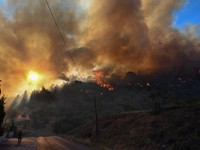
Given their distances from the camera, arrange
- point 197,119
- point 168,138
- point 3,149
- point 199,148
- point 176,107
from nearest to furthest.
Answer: point 199,148
point 3,149
point 168,138
point 197,119
point 176,107

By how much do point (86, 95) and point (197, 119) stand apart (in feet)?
593

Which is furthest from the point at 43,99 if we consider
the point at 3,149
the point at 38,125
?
the point at 3,149

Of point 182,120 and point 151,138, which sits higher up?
point 182,120

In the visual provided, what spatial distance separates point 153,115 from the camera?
77.9 ft

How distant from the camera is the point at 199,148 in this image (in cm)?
1178

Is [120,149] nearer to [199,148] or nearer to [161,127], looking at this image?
[161,127]

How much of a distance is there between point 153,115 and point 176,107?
4034 mm

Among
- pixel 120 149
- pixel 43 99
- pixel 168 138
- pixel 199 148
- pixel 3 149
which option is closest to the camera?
pixel 199 148

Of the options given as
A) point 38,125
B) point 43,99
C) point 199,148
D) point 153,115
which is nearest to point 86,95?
point 43,99

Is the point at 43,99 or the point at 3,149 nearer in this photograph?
the point at 3,149

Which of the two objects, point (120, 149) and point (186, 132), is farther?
point (120, 149)

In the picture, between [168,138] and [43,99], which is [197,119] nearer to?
[168,138]

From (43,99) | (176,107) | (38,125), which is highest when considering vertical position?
(43,99)

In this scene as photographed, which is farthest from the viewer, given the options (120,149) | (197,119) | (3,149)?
(120,149)
